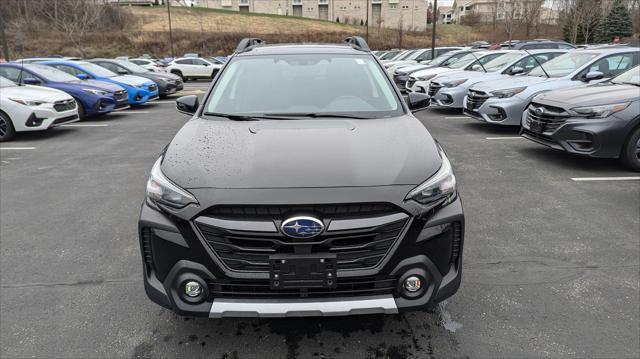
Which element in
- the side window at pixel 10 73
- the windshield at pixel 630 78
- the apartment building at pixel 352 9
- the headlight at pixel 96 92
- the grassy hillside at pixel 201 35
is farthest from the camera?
the apartment building at pixel 352 9

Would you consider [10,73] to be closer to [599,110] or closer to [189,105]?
[189,105]

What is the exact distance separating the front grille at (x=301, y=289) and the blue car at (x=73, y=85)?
10.8 metres

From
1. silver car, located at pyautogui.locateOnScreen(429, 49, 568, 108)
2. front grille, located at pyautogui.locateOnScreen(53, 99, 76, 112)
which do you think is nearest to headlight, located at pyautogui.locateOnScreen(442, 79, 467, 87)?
silver car, located at pyautogui.locateOnScreen(429, 49, 568, 108)

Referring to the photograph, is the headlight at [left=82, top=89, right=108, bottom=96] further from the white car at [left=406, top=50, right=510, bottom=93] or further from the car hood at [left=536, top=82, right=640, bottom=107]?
the car hood at [left=536, top=82, right=640, bottom=107]

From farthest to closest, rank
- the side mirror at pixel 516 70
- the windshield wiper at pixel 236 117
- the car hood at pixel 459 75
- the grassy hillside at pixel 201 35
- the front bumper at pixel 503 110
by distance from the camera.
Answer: the grassy hillside at pixel 201 35 → the car hood at pixel 459 75 → the side mirror at pixel 516 70 → the front bumper at pixel 503 110 → the windshield wiper at pixel 236 117

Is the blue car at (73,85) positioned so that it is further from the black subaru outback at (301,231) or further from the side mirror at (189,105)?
the black subaru outback at (301,231)

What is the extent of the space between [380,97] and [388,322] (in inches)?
69.6

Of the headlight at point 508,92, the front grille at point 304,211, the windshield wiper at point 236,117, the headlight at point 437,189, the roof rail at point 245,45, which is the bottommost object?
the front grille at point 304,211

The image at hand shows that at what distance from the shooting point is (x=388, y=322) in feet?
9.27

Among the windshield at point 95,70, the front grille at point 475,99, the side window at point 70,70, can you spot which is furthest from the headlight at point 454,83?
the side window at point 70,70

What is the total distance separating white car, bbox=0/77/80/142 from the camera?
8930 mm

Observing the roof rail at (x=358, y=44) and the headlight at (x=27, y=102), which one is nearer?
the roof rail at (x=358, y=44)

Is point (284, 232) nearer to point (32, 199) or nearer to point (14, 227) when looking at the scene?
point (14, 227)

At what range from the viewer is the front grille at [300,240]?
2201 mm
